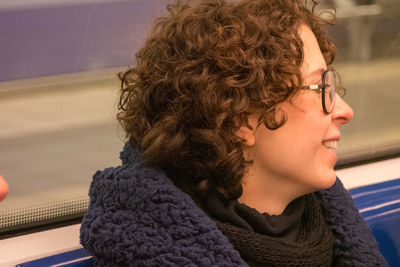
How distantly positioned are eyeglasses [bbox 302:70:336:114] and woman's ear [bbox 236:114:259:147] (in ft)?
0.45

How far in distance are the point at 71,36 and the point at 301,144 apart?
2.60ft

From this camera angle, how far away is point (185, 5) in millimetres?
1493

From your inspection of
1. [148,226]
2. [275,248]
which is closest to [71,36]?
[148,226]

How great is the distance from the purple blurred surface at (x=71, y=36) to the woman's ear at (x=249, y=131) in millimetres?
645

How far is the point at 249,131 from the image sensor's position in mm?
1354

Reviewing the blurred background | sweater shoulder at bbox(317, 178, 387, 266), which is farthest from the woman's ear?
the blurred background

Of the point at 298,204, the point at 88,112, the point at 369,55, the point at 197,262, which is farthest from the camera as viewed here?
the point at 369,55

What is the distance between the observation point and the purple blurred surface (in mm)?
1634

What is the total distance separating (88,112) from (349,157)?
3.48 ft

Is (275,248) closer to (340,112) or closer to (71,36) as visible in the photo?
(340,112)

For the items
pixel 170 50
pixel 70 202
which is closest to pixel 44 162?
pixel 70 202

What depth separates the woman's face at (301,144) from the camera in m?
1.34

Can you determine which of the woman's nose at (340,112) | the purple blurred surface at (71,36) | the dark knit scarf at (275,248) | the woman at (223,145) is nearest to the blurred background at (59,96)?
the purple blurred surface at (71,36)

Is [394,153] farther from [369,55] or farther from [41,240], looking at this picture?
[41,240]
